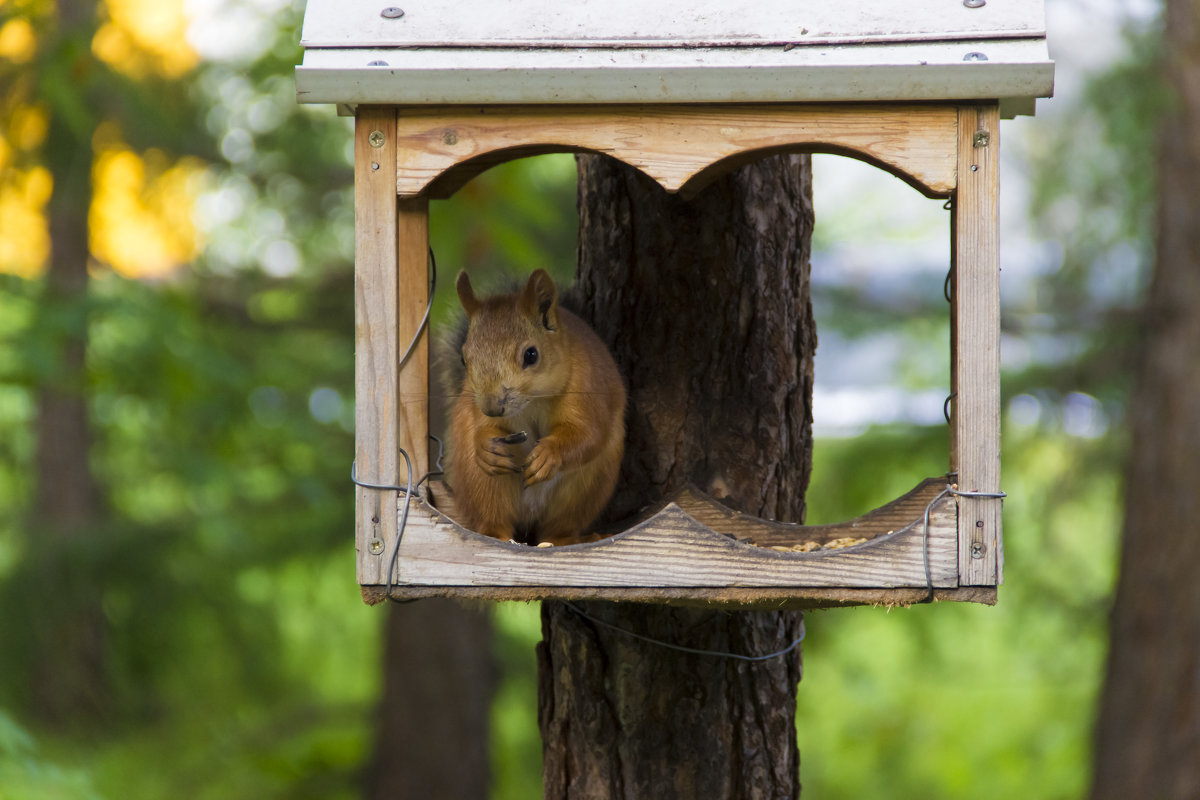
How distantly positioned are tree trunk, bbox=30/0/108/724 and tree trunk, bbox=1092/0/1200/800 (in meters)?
3.75

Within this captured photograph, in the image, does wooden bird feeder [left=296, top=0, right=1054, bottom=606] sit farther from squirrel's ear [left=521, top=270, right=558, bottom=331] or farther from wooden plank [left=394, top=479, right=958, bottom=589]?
squirrel's ear [left=521, top=270, right=558, bottom=331]

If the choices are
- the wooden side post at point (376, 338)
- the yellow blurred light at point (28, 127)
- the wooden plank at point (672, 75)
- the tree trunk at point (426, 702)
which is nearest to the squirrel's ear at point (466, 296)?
the wooden side post at point (376, 338)

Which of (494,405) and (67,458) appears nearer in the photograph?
(494,405)

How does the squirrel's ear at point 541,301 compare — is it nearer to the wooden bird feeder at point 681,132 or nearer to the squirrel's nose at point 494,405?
the squirrel's nose at point 494,405

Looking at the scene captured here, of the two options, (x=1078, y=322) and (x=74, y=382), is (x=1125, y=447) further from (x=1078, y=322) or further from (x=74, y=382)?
(x=74, y=382)

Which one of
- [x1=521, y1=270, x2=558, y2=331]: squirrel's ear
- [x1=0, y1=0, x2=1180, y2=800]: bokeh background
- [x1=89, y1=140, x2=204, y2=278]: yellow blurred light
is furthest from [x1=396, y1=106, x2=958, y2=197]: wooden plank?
[x1=89, y1=140, x2=204, y2=278]: yellow blurred light

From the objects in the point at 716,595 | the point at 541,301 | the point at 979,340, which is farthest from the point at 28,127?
the point at 979,340

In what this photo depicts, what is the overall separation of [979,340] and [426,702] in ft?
16.2

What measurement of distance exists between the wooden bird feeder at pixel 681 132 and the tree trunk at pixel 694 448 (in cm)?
58

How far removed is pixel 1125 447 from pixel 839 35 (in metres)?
4.03

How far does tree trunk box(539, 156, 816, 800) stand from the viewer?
2.32 meters

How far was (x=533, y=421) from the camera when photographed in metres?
2.23

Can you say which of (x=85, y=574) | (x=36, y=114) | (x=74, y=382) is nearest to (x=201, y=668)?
(x=85, y=574)

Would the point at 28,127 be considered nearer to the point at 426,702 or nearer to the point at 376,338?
the point at 376,338
